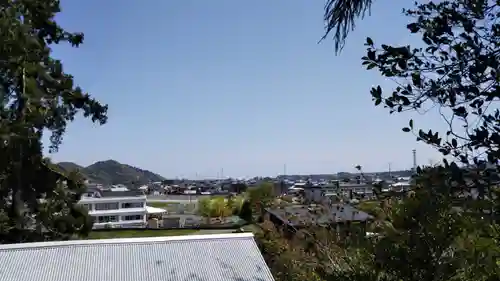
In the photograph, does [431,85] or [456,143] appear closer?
[456,143]

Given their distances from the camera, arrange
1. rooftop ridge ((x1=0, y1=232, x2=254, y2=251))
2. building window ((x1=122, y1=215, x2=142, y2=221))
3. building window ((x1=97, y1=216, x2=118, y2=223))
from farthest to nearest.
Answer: building window ((x1=122, y1=215, x2=142, y2=221)) < building window ((x1=97, y1=216, x2=118, y2=223)) < rooftop ridge ((x1=0, y1=232, x2=254, y2=251))

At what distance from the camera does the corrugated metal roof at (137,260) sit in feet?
22.5

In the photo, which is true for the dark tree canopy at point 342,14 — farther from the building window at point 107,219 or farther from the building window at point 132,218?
the building window at point 132,218

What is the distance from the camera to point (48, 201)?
42.5 feet

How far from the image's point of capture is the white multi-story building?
41.1 meters

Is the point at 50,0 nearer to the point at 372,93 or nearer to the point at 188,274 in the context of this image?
the point at 188,274

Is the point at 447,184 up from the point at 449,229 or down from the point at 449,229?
up

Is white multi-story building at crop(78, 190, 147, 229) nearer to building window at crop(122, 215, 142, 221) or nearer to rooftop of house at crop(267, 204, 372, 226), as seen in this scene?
building window at crop(122, 215, 142, 221)

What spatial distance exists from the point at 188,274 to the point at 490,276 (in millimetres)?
5714

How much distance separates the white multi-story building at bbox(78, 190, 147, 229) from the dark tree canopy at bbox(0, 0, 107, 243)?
92.8 ft

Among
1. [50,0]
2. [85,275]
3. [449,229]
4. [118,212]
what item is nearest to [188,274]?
[85,275]

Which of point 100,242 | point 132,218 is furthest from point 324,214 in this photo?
point 132,218

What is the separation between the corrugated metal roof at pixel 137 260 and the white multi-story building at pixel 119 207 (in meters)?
34.1

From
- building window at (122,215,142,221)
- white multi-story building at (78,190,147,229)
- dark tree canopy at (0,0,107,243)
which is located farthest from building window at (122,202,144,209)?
dark tree canopy at (0,0,107,243)
